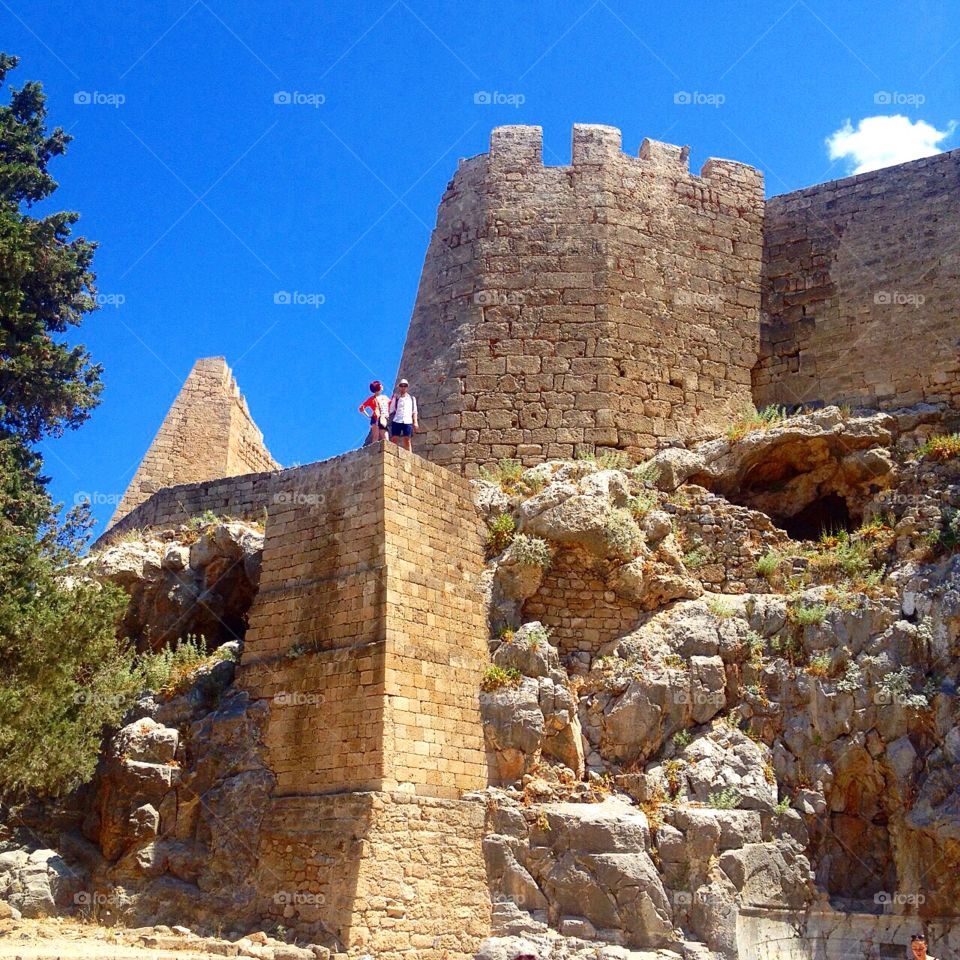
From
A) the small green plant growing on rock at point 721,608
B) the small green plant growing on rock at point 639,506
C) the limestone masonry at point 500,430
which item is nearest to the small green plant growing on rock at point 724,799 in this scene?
the limestone masonry at point 500,430

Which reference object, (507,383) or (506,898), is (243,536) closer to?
(507,383)

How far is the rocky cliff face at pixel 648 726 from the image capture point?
1178 cm

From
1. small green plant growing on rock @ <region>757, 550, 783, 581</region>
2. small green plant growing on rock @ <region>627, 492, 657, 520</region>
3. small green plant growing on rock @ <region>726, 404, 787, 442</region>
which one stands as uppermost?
small green plant growing on rock @ <region>726, 404, 787, 442</region>

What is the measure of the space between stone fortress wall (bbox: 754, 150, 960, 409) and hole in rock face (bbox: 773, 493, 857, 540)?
1.61 m

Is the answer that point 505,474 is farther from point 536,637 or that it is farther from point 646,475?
point 536,637

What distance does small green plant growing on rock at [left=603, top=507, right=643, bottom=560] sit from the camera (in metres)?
13.9

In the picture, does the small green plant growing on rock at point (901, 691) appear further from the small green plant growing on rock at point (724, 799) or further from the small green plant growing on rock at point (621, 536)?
the small green plant growing on rock at point (621, 536)

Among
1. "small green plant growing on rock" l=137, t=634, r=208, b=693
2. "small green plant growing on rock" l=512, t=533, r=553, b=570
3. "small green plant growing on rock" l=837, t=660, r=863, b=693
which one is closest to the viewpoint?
"small green plant growing on rock" l=837, t=660, r=863, b=693

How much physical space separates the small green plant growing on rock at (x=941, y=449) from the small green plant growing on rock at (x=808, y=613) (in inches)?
109

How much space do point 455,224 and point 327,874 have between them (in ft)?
31.9

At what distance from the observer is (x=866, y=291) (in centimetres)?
1709

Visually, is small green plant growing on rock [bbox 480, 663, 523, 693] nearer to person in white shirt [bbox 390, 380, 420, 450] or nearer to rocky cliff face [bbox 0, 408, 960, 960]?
rocky cliff face [bbox 0, 408, 960, 960]

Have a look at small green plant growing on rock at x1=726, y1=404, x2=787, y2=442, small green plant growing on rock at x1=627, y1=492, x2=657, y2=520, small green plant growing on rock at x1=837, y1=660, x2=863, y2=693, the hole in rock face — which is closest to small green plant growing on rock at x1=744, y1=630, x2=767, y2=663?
small green plant growing on rock at x1=837, y1=660, x2=863, y2=693

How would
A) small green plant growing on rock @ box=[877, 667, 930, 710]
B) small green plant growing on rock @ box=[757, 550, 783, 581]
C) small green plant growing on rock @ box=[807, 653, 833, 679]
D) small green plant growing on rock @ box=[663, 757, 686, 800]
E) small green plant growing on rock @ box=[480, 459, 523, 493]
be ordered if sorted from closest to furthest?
small green plant growing on rock @ box=[663, 757, 686, 800] → small green plant growing on rock @ box=[877, 667, 930, 710] → small green plant growing on rock @ box=[807, 653, 833, 679] → small green plant growing on rock @ box=[757, 550, 783, 581] → small green plant growing on rock @ box=[480, 459, 523, 493]
